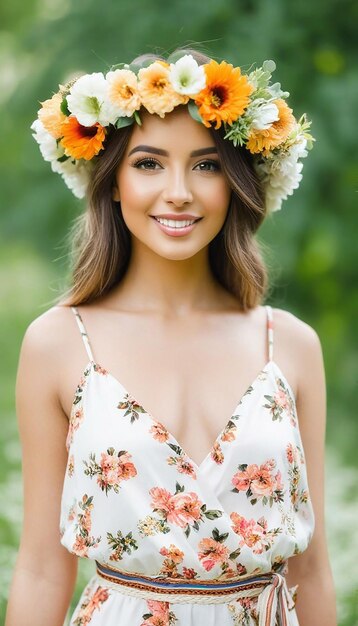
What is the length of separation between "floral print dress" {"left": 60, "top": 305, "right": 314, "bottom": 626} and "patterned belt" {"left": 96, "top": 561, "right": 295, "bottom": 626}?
0.02m

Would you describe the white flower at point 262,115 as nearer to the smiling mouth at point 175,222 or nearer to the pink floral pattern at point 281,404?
the smiling mouth at point 175,222

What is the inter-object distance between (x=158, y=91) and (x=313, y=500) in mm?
1104

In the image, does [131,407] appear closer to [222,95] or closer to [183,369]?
[183,369]

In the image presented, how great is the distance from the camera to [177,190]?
2.42 meters

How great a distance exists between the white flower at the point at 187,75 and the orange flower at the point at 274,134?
0.19 metres

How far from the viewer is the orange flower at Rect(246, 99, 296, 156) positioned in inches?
101

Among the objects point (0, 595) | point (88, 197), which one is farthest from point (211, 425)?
point (0, 595)

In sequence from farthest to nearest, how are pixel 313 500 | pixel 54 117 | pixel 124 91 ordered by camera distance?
pixel 313 500 < pixel 54 117 < pixel 124 91

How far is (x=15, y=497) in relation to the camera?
13.2 ft

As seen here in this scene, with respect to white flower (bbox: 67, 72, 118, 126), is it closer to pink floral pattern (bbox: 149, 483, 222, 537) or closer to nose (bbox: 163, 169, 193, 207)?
nose (bbox: 163, 169, 193, 207)

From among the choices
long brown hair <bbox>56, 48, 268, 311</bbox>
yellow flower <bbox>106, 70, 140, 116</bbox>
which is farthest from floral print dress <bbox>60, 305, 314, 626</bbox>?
yellow flower <bbox>106, 70, 140, 116</bbox>

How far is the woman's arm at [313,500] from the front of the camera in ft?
8.80

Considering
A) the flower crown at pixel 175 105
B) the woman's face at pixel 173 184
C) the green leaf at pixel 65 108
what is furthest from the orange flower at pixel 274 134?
the green leaf at pixel 65 108

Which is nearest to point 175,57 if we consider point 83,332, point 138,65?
point 138,65
